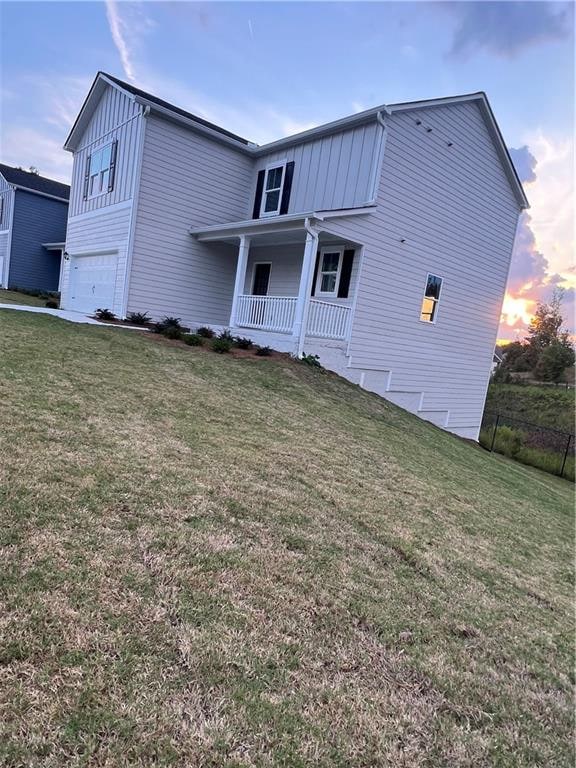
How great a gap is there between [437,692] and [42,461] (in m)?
Result: 2.95

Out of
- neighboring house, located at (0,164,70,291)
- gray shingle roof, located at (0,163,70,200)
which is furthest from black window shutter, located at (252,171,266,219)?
gray shingle roof, located at (0,163,70,200)

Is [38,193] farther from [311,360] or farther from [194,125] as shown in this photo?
[311,360]

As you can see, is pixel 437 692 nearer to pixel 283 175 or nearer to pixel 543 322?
pixel 283 175

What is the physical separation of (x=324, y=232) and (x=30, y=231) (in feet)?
59.8

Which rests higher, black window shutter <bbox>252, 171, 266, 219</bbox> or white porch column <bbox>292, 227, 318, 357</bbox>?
black window shutter <bbox>252, 171, 266, 219</bbox>

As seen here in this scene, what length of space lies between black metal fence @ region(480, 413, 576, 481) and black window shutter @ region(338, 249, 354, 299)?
25.8 ft

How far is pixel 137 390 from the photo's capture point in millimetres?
5949

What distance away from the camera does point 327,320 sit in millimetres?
10836

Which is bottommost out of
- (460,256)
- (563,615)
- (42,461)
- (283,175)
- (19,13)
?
(563,615)

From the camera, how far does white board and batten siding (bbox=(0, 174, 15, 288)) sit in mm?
21469

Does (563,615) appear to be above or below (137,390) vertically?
below

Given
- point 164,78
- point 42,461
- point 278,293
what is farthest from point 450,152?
point 42,461

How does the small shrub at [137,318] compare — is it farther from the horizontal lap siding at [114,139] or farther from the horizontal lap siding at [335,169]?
the horizontal lap siding at [335,169]

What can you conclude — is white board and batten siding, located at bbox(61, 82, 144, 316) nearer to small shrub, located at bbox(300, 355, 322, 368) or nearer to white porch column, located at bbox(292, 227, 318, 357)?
white porch column, located at bbox(292, 227, 318, 357)
